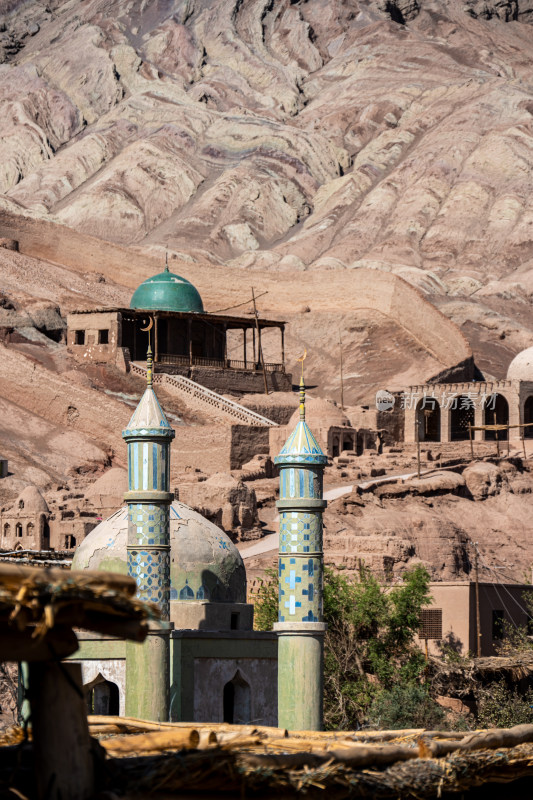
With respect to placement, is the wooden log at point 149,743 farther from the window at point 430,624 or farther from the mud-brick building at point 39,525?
the mud-brick building at point 39,525

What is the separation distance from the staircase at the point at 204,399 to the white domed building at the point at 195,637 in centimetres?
2032

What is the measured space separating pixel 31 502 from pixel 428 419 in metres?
19.2

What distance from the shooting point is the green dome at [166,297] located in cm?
4353

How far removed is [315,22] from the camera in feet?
331

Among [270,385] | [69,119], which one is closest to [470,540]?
[270,385]

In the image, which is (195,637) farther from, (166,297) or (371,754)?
(166,297)

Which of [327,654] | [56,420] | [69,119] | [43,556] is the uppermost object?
[69,119]

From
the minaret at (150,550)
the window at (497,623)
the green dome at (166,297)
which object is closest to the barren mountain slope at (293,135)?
the green dome at (166,297)

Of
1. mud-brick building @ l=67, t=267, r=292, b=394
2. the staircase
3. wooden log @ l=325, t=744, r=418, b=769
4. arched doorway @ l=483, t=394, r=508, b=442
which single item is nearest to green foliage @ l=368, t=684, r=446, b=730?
wooden log @ l=325, t=744, r=418, b=769

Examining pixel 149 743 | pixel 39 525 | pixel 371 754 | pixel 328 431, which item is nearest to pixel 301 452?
pixel 371 754

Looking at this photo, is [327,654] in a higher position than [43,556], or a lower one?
lower

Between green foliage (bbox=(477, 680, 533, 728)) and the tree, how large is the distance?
1036 millimetres

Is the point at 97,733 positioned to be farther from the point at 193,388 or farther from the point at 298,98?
the point at 298,98

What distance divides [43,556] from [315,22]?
87899 mm
